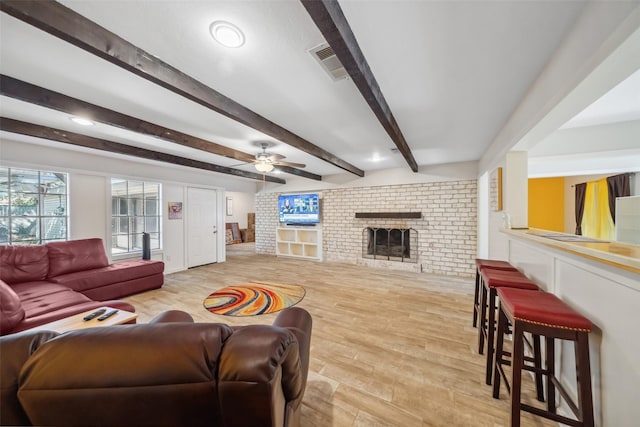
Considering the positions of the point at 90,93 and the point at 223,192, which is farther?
the point at 223,192

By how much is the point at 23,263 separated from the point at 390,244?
579cm

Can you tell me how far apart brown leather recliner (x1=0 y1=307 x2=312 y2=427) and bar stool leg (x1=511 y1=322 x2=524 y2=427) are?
129 centimetres

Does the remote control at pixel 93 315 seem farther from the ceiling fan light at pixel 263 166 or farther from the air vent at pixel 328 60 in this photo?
the air vent at pixel 328 60

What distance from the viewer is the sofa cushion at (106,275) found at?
2.92 metres

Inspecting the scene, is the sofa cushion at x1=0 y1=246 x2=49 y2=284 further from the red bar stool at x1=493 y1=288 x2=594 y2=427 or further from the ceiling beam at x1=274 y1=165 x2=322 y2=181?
the red bar stool at x1=493 y1=288 x2=594 y2=427

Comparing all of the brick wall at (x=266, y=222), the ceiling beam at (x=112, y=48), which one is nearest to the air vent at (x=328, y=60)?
the ceiling beam at (x=112, y=48)

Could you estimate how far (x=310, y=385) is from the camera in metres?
1.68

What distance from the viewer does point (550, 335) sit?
1156mm

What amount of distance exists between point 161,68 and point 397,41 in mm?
1570

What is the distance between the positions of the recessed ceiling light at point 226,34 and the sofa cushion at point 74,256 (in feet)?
12.3

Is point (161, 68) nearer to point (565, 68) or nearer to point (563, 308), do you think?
point (565, 68)

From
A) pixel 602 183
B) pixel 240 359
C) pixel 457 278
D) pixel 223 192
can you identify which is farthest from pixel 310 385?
pixel 602 183

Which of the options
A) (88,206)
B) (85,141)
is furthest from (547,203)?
(88,206)

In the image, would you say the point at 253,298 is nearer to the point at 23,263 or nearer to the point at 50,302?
the point at 50,302
